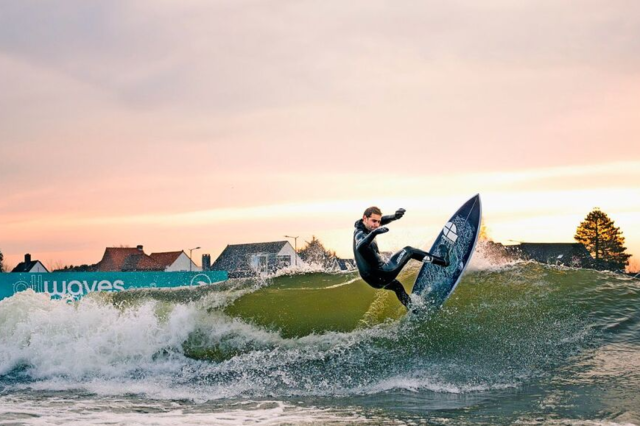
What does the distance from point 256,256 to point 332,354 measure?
52262 millimetres

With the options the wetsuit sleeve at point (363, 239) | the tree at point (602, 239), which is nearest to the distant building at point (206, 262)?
the tree at point (602, 239)

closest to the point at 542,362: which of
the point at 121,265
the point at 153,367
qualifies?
the point at 153,367

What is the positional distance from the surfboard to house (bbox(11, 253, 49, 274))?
2176 inches

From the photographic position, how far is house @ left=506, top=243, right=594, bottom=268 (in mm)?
59594

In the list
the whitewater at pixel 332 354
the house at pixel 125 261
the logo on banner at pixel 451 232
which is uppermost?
the house at pixel 125 261

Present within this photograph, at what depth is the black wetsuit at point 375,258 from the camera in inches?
363

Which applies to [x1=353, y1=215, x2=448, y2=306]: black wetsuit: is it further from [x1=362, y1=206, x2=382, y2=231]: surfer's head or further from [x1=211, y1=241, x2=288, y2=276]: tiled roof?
[x1=211, y1=241, x2=288, y2=276]: tiled roof

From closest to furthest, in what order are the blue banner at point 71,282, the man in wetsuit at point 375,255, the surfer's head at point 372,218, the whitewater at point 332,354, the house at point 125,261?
the whitewater at point 332,354 < the man in wetsuit at point 375,255 < the surfer's head at point 372,218 < the blue banner at point 71,282 < the house at point 125,261

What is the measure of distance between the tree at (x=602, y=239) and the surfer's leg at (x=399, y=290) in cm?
5778

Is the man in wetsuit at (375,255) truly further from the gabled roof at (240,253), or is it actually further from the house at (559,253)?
the gabled roof at (240,253)

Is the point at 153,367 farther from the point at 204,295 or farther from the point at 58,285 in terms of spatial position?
the point at 58,285

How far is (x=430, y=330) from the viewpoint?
9.98 m

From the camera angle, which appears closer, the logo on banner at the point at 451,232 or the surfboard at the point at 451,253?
the surfboard at the point at 451,253

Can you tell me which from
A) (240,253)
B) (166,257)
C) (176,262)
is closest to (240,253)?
(240,253)
